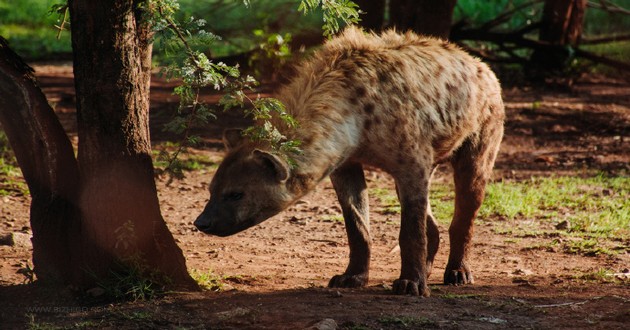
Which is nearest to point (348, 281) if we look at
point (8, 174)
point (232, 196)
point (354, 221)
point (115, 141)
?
point (354, 221)

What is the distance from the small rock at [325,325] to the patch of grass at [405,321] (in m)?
0.22

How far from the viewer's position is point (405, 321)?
3709mm

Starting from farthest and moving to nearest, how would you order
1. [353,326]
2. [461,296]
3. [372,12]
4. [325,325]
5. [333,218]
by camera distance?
1. [372,12]
2. [333,218]
3. [461,296]
4. [353,326]
5. [325,325]

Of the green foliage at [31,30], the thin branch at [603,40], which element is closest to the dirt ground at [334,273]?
the thin branch at [603,40]

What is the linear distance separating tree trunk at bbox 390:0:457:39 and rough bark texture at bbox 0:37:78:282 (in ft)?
14.5

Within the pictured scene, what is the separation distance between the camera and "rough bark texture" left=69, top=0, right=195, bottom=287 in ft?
12.8

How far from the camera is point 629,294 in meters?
4.28

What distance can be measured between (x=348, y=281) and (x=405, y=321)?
836mm

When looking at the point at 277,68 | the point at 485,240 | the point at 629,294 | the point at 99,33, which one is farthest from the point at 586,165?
the point at 99,33

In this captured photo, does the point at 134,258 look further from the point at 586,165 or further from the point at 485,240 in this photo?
the point at 586,165

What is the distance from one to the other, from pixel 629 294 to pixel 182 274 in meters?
2.03

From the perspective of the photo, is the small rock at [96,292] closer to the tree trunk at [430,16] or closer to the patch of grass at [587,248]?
the patch of grass at [587,248]

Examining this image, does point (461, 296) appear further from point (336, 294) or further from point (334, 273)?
point (334, 273)

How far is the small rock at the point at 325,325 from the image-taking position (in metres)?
3.49
